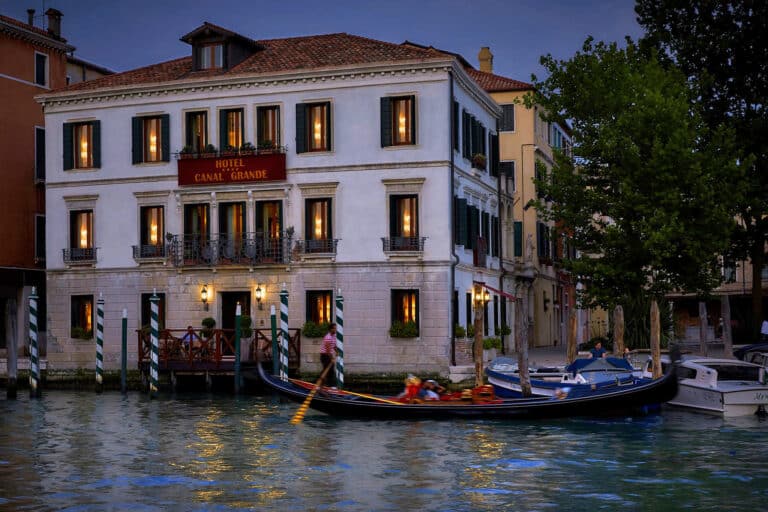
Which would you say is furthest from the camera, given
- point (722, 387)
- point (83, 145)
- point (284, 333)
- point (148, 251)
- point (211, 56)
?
point (83, 145)

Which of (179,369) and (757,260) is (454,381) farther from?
(757,260)

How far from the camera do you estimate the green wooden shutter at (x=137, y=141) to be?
33.7 m

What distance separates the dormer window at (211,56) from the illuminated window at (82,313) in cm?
778

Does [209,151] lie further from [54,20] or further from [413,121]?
[54,20]

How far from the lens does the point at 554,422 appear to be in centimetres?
2294

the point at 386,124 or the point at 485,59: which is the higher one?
the point at 485,59

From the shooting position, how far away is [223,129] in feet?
107

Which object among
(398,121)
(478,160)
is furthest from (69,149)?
(478,160)

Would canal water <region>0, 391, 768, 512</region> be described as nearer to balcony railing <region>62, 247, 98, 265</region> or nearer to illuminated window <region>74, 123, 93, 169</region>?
balcony railing <region>62, 247, 98, 265</region>

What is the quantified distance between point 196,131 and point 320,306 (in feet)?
21.2

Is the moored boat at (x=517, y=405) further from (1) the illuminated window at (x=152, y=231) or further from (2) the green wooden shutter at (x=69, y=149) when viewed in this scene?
(2) the green wooden shutter at (x=69, y=149)

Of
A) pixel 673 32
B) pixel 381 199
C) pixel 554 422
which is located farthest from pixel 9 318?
pixel 673 32

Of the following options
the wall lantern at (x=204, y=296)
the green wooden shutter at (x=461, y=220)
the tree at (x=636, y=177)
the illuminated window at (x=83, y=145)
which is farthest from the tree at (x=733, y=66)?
the illuminated window at (x=83, y=145)

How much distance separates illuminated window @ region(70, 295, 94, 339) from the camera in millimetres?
34094
